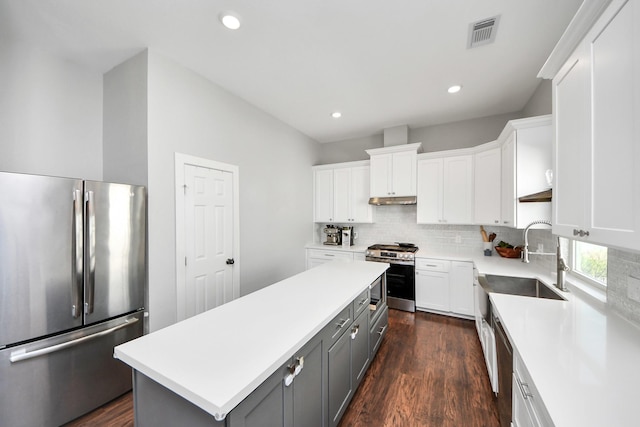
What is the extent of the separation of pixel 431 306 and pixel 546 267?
4.86 feet

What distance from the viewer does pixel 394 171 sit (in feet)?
13.0

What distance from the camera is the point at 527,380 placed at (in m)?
1.01

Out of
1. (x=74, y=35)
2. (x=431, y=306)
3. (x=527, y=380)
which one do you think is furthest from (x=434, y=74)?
(x=74, y=35)

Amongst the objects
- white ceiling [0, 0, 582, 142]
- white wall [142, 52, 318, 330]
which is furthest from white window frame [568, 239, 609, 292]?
white wall [142, 52, 318, 330]

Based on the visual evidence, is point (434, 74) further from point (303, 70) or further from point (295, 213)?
point (295, 213)

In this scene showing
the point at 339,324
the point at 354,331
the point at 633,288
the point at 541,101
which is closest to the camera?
the point at 633,288

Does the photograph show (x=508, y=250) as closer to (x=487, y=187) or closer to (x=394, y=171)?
(x=487, y=187)

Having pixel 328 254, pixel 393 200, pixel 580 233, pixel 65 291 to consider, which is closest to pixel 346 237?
pixel 328 254

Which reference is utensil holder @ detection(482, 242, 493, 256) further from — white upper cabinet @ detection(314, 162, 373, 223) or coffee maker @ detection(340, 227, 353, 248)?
coffee maker @ detection(340, 227, 353, 248)

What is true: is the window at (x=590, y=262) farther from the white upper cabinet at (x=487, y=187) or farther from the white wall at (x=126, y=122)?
the white wall at (x=126, y=122)

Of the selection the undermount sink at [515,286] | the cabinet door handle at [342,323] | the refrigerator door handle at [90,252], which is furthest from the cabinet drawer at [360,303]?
the refrigerator door handle at [90,252]

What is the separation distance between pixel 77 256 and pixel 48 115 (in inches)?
57.1

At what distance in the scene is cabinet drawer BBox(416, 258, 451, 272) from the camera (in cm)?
342

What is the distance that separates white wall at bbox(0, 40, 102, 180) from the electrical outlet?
4.22m
